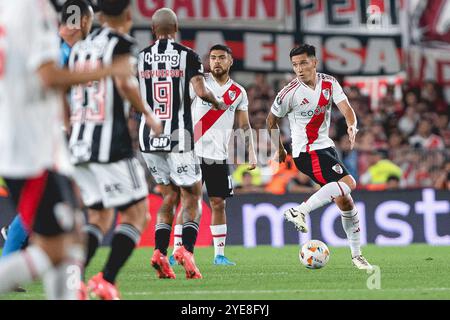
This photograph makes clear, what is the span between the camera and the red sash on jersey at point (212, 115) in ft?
37.9

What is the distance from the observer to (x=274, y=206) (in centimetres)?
1466

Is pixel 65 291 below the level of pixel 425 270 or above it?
above

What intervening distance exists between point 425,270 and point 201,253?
150 inches

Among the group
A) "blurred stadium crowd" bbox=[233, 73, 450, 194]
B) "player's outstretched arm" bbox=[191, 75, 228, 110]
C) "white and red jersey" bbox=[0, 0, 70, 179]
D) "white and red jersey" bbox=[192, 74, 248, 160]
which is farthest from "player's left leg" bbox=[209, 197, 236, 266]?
"white and red jersey" bbox=[0, 0, 70, 179]

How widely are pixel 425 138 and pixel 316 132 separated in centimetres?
813

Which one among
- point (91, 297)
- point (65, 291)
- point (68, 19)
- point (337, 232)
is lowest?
point (337, 232)

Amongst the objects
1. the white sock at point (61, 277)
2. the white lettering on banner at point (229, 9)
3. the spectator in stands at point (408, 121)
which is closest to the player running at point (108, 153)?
the white sock at point (61, 277)

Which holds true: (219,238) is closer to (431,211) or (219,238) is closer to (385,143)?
(431,211)

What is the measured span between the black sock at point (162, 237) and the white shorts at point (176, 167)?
1.32 ft

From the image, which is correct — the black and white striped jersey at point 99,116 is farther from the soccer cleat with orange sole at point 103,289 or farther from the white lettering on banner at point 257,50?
the white lettering on banner at point 257,50

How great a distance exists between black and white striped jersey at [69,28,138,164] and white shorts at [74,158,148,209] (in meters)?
0.06
